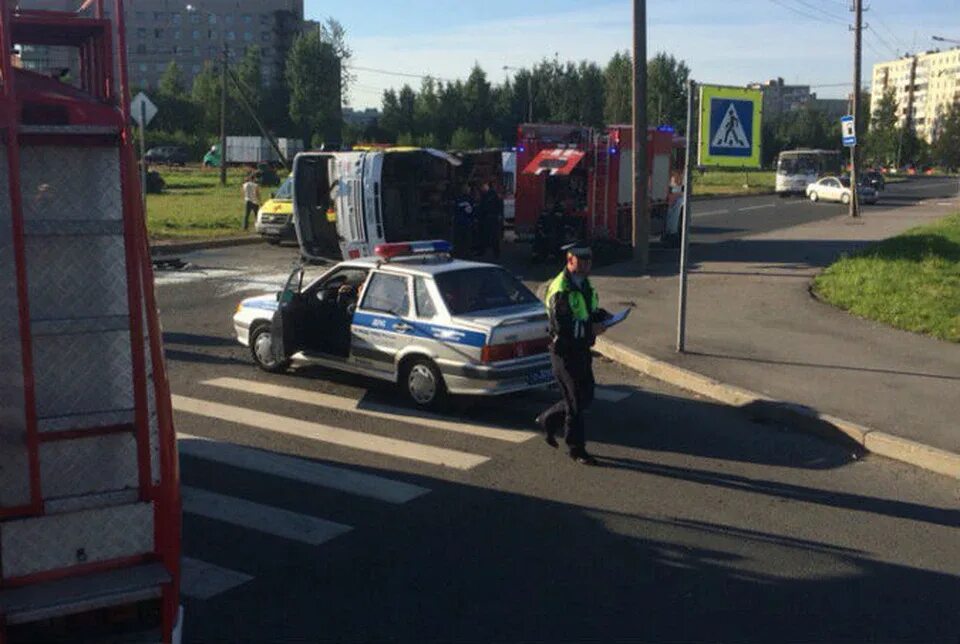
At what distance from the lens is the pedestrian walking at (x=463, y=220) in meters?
22.7

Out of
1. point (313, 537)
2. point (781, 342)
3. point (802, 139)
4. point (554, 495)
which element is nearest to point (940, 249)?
point (781, 342)

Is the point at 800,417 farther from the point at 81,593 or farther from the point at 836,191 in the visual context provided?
the point at 836,191

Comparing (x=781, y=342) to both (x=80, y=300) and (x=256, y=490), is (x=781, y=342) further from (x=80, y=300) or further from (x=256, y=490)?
(x=80, y=300)

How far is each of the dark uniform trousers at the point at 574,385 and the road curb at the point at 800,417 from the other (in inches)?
99.2

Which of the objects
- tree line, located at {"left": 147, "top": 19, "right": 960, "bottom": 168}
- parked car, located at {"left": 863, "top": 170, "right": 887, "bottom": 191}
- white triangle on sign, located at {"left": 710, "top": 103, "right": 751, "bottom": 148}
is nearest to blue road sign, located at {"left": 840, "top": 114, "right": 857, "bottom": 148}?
parked car, located at {"left": 863, "top": 170, "right": 887, "bottom": 191}

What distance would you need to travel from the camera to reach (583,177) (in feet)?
76.9

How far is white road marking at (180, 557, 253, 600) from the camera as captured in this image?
5.97 m

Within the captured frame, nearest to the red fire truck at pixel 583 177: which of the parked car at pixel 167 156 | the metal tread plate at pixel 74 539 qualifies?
the metal tread plate at pixel 74 539

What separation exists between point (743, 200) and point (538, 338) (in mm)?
44039

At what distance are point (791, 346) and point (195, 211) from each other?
24.6 meters

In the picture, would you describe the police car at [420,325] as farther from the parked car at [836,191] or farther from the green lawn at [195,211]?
the parked car at [836,191]

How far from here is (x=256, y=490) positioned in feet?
25.5

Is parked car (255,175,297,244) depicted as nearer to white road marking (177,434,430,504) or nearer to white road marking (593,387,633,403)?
white road marking (593,387,633,403)

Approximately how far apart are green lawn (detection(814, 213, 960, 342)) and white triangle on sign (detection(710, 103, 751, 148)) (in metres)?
3.93
